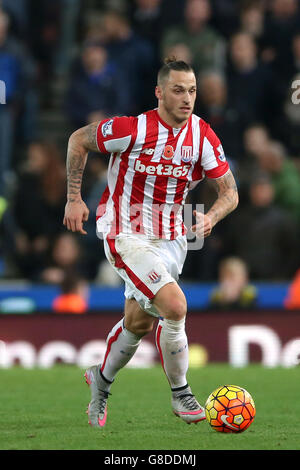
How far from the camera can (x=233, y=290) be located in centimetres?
1215

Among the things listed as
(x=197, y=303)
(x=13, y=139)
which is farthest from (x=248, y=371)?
(x=13, y=139)

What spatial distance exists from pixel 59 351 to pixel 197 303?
1798mm

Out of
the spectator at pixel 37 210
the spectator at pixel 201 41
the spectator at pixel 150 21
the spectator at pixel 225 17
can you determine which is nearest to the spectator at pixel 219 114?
the spectator at pixel 201 41

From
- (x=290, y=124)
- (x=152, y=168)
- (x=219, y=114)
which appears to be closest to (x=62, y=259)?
(x=219, y=114)

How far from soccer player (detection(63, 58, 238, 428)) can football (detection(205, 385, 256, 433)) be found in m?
0.27

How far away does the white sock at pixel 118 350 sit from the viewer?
276 inches

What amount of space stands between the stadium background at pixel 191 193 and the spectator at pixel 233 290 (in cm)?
1

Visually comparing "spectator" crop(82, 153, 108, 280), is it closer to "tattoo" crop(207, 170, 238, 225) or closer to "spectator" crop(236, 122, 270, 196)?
"spectator" crop(236, 122, 270, 196)

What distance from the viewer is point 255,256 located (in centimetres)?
1284

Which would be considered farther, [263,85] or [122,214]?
[263,85]

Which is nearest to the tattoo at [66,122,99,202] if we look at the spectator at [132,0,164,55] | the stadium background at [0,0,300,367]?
the stadium background at [0,0,300,367]
